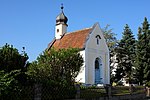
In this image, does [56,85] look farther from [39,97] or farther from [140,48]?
[140,48]

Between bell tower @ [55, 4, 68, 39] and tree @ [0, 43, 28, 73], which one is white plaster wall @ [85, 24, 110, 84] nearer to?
bell tower @ [55, 4, 68, 39]

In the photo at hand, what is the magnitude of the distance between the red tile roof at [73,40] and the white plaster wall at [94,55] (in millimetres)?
824

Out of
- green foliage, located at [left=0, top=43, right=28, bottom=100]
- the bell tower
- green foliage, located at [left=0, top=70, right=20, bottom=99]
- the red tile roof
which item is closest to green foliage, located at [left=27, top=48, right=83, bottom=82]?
green foliage, located at [left=0, top=43, right=28, bottom=100]

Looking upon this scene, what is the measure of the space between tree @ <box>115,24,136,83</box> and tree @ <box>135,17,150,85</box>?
9.45ft

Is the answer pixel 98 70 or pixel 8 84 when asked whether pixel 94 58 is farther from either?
pixel 8 84

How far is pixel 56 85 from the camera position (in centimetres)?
1733

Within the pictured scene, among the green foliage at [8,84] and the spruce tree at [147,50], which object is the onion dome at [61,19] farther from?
the green foliage at [8,84]

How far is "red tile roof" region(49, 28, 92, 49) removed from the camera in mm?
34050

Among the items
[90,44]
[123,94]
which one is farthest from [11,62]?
[90,44]

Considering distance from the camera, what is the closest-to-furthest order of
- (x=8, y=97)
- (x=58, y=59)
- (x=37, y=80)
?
(x=8, y=97) → (x=37, y=80) → (x=58, y=59)

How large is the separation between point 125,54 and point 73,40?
9255 mm

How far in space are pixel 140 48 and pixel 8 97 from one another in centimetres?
2538

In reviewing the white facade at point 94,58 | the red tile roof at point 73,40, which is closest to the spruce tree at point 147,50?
the white facade at point 94,58

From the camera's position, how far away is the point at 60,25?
40.8 meters
